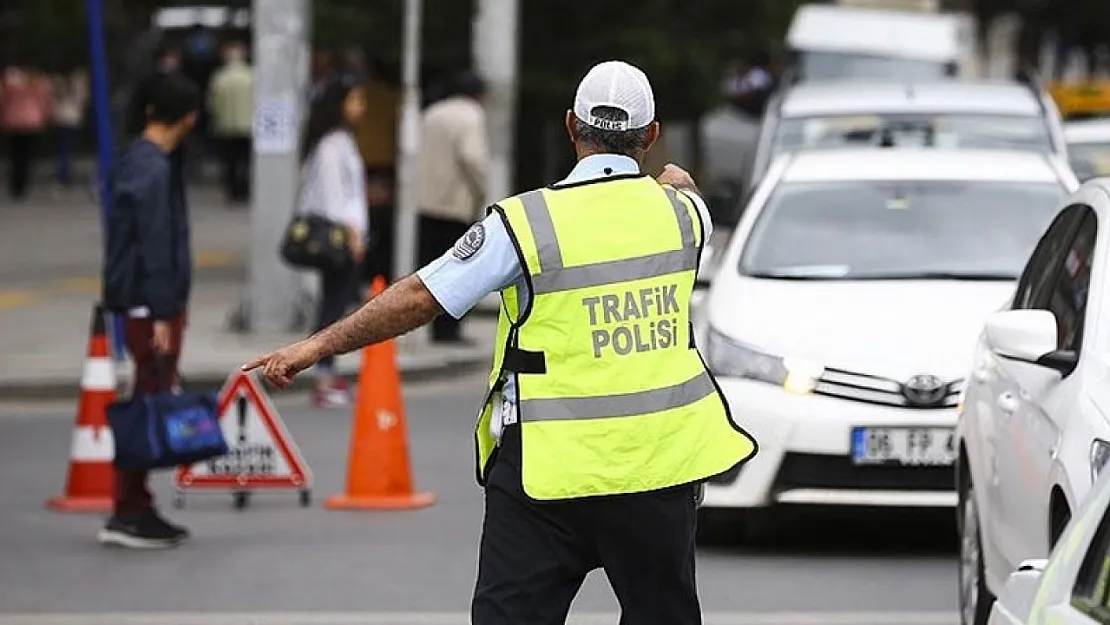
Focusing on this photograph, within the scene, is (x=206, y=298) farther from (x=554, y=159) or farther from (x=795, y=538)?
(x=795, y=538)

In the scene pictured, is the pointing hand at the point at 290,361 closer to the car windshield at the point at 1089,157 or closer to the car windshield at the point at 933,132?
the car windshield at the point at 933,132

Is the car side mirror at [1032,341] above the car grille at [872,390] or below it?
above

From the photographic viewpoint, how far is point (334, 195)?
50.8ft

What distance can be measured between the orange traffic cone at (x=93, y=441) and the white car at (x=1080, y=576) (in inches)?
294

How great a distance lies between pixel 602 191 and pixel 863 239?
5.64 meters

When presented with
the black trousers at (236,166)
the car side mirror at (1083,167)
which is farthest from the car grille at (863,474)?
the black trousers at (236,166)

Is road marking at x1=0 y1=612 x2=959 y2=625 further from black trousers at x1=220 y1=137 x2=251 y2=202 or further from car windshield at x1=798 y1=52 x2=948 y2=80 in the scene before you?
black trousers at x1=220 y1=137 x2=251 y2=202

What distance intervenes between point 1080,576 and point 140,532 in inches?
266

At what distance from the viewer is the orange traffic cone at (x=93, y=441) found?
11.7m

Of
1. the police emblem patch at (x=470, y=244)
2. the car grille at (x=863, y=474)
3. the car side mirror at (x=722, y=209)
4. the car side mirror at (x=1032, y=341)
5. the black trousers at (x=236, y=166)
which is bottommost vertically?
the black trousers at (x=236, y=166)

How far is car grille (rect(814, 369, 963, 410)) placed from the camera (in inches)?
390

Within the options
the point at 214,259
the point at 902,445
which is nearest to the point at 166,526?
the point at 902,445

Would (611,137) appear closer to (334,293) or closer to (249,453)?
(249,453)

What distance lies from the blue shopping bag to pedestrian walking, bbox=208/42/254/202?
74.8 feet
